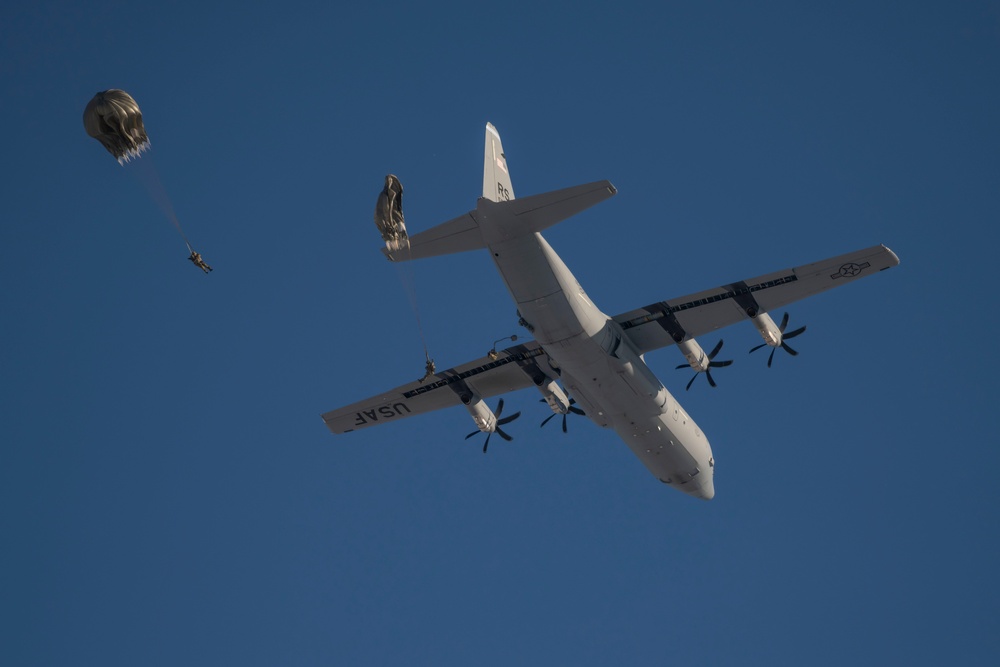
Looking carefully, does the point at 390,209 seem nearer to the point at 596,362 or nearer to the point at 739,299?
the point at 596,362

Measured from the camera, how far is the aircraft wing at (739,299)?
33812mm

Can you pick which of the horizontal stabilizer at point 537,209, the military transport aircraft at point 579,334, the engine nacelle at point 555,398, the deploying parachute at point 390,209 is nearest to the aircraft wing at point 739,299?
the military transport aircraft at point 579,334

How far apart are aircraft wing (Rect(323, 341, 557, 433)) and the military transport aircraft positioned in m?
0.04

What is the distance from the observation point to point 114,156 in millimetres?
23094

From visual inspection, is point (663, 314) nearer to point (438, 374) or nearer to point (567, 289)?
point (567, 289)

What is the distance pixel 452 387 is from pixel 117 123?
59.8 ft

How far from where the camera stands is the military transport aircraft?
2919 centimetres

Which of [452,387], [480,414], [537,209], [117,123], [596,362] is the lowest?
[480,414]

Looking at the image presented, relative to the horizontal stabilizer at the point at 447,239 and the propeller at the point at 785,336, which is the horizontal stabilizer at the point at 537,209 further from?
the propeller at the point at 785,336

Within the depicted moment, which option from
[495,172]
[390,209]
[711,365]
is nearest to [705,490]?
[711,365]

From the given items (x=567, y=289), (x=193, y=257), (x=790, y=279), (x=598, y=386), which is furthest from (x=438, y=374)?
(x=193, y=257)

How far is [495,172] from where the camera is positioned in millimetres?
33406

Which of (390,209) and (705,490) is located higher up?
(390,209)

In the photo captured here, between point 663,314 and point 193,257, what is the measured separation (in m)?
17.1
